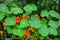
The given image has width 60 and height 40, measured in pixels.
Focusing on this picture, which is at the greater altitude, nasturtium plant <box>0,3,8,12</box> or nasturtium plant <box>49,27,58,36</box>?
nasturtium plant <box>0,3,8,12</box>

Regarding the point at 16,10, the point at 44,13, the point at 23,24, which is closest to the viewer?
the point at 23,24

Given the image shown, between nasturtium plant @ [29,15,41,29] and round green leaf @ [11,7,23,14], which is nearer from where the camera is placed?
nasturtium plant @ [29,15,41,29]

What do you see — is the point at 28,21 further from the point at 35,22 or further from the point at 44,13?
the point at 44,13

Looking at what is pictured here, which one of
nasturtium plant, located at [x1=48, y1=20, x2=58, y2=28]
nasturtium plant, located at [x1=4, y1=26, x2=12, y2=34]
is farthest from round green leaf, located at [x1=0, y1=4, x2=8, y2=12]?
nasturtium plant, located at [x1=48, y1=20, x2=58, y2=28]

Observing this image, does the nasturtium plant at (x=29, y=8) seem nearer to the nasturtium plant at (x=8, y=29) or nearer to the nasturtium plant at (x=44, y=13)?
the nasturtium plant at (x=44, y=13)

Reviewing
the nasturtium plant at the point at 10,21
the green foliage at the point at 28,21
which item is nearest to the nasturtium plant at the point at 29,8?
the green foliage at the point at 28,21

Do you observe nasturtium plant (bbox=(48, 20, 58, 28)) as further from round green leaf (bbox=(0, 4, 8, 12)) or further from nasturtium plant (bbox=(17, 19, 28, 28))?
round green leaf (bbox=(0, 4, 8, 12))

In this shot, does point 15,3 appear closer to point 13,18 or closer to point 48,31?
point 13,18

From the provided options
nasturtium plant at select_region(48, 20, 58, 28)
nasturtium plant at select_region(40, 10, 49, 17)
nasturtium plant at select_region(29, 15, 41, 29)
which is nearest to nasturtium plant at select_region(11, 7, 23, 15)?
nasturtium plant at select_region(29, 15, 41, 29)

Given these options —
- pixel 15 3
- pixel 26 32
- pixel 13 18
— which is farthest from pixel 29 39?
pixel 15 3

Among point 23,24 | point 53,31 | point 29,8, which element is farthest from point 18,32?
point 53,31

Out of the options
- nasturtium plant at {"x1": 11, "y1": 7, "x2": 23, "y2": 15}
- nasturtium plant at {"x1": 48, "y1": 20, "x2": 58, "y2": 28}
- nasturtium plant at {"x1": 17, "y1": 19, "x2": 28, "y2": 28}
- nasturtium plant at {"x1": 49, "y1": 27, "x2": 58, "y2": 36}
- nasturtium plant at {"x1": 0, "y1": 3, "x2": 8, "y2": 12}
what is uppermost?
nasturtium plant at {"x1": 0, "y1": 3, "x2": 8, "y2": 12}
